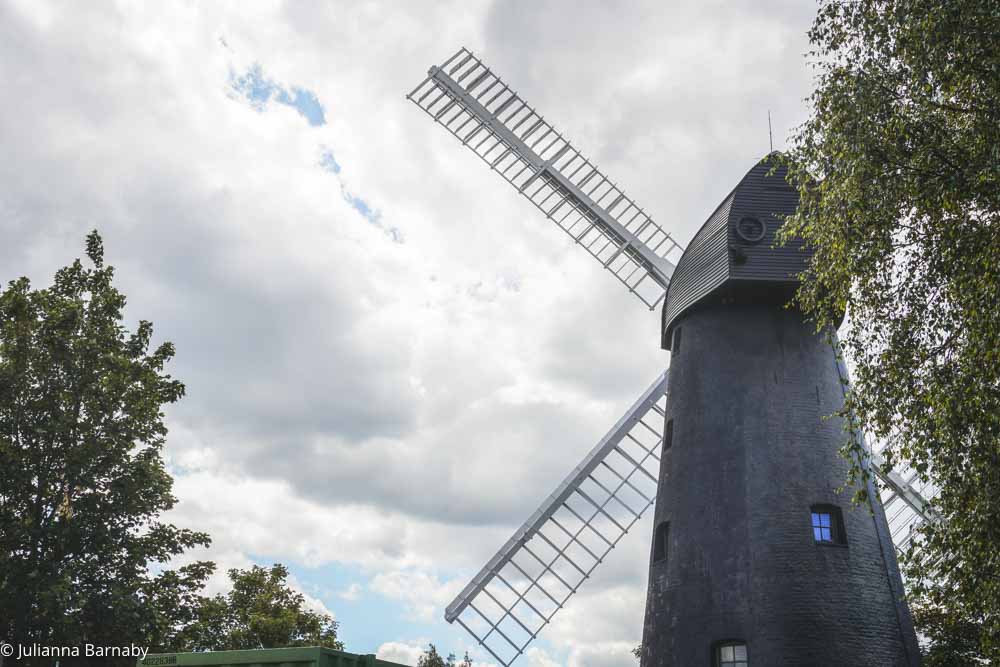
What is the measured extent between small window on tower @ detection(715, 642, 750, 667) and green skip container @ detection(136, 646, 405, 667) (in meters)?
7.02

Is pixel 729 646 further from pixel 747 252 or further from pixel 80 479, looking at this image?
pixel 80 479

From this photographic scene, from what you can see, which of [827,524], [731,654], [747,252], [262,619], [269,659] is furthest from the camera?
[262,619]

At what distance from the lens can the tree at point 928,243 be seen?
37.8 feet

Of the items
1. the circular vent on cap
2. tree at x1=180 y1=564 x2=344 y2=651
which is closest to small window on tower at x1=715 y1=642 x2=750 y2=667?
the circular vent on cap

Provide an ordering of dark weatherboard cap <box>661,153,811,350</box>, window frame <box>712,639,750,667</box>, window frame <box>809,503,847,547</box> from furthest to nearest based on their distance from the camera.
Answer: dark weatherboard cap <box>661,153,811,350</box> < window frame <box>809,503,847,547</box> < window frame <box>712,639,750,667</box>

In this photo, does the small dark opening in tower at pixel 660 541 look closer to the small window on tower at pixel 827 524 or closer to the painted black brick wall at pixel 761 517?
the painted black brick wall at pixel 761 517

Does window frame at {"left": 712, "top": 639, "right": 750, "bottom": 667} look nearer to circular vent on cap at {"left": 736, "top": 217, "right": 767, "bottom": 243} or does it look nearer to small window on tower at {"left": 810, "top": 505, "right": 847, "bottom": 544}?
small window on tower at {"left": 810, "top": 505, "right": 847, "bottom": 544}

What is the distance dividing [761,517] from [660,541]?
2843 mm

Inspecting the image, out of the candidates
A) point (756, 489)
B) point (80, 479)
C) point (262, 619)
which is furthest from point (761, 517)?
point (262, 619)

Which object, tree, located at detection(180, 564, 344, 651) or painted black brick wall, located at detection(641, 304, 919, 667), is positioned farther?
tree, located at detection(180, 564, 344, 651)

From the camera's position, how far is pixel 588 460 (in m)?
25.2

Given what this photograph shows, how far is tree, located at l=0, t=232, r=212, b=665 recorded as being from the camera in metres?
17.8

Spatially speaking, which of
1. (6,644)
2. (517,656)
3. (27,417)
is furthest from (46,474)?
(517,656)

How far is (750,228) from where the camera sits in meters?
19.5
